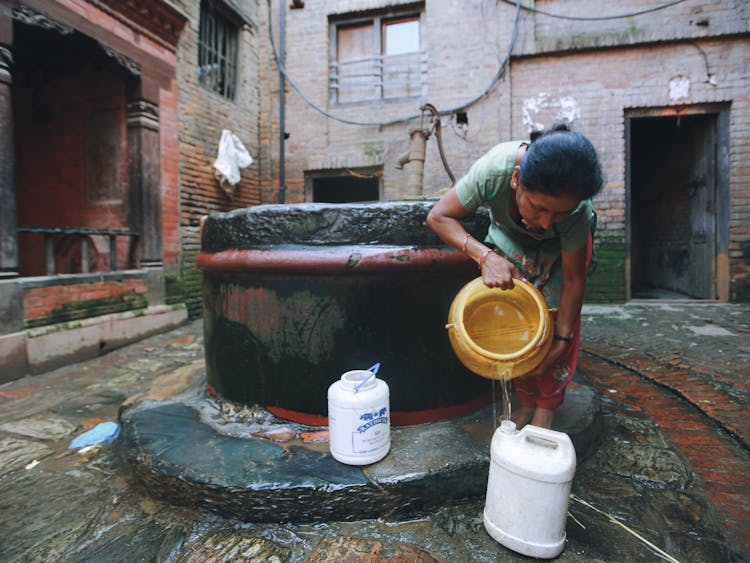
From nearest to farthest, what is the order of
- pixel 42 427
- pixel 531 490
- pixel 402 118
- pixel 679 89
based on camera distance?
pixel 531 490 < pixel 42 427 < pixel 679 89 < pixel 402 118

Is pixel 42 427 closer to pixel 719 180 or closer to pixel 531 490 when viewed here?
A: pixel 531 490

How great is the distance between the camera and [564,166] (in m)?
1.20

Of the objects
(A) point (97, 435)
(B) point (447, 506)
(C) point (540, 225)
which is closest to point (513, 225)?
(C) point (540, 225)

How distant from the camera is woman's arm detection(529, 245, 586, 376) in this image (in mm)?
1621

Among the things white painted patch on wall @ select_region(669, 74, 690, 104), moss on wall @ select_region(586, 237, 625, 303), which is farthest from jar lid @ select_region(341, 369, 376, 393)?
white painted patch on wall @ select_region(669, 74, 690, 104)

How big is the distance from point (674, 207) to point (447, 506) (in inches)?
307

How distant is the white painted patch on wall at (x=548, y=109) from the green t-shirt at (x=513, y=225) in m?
4.93

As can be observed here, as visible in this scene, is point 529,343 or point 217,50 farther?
point 217,50

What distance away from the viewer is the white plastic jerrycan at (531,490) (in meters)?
1.18

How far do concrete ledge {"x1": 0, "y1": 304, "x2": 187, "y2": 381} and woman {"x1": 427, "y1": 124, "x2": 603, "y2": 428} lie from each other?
3.65 metres

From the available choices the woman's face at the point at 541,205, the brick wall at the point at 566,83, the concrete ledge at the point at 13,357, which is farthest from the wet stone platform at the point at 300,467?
the brick wall at the point at 566,83

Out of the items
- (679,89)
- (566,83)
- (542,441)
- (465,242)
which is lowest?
(542,441)

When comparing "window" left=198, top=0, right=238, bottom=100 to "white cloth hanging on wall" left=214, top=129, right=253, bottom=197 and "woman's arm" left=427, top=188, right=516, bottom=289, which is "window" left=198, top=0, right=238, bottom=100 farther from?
"woman's arm" left=427, top=188, right=516, bottom=289

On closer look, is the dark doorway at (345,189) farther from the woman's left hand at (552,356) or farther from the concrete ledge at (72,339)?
the woman's left hand at (552,356)
